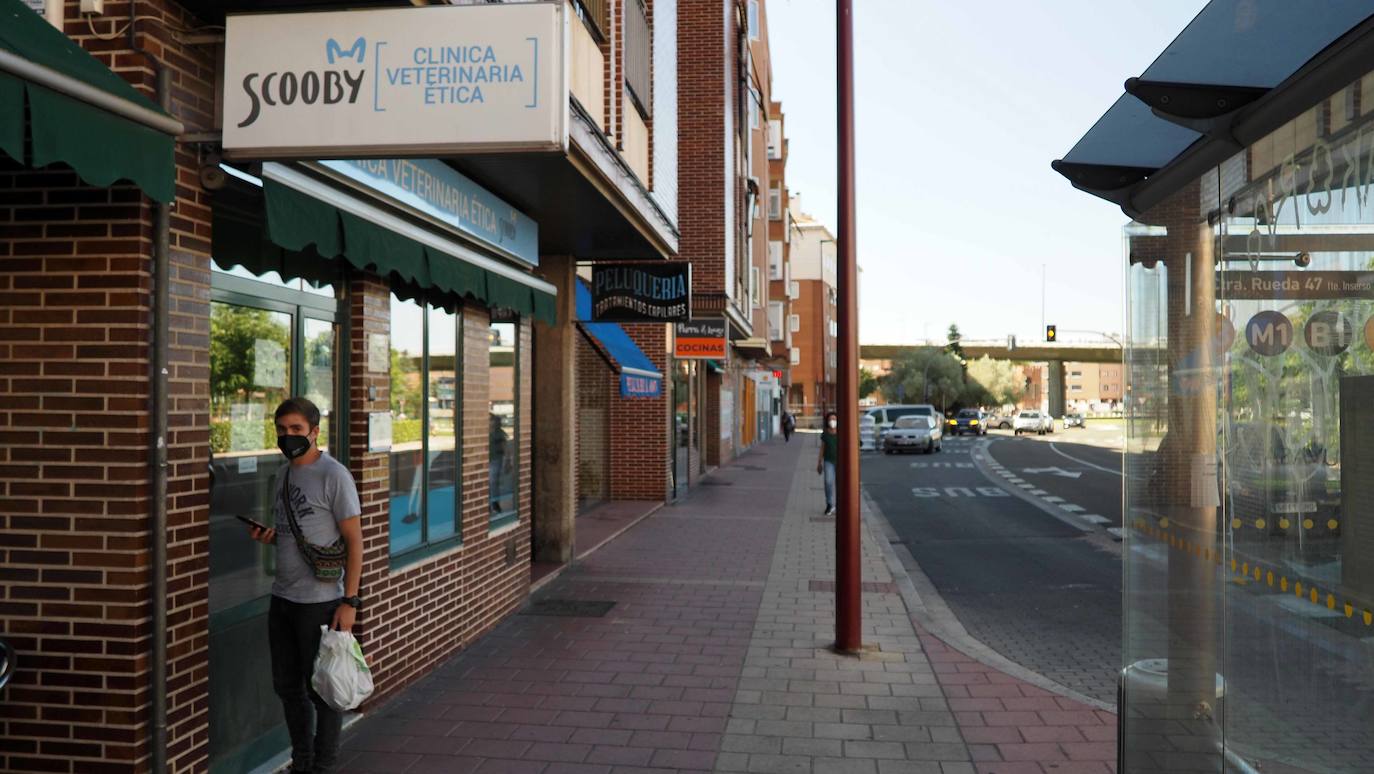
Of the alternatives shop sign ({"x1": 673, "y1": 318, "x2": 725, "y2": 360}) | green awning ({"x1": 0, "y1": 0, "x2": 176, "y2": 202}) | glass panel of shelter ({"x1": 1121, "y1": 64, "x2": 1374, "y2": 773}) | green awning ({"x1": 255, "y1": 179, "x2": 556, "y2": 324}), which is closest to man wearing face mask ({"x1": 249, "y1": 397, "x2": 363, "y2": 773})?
green awning ({"x1": 255, "y1": 179, "x2": 556, "y2": 324})

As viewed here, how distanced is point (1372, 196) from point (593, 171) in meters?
5.43

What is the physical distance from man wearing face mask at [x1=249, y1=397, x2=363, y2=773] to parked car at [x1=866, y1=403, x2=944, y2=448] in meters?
35.6

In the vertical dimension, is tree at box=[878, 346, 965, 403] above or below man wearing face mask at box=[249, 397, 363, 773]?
above

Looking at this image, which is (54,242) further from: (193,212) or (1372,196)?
(1372,196)

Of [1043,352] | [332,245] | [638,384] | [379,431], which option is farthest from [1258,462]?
[1043,352]

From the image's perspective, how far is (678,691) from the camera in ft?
21.1

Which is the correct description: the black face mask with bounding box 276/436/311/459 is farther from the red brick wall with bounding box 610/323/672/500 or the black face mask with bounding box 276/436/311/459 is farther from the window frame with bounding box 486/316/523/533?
the red brick wall with bounding box 610/323/672/500

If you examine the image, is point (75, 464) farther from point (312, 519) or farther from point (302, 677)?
point (302, 677)

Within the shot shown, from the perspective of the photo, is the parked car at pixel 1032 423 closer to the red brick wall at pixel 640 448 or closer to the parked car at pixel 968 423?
the parked car at pixel 968 423

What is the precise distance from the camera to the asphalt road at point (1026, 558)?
26.2 ft

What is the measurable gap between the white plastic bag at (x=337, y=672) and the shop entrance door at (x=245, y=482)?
2.45ft

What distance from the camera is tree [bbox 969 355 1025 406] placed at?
328ft

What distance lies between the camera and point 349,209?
17.1 ft

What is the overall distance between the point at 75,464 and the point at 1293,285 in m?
4.41
